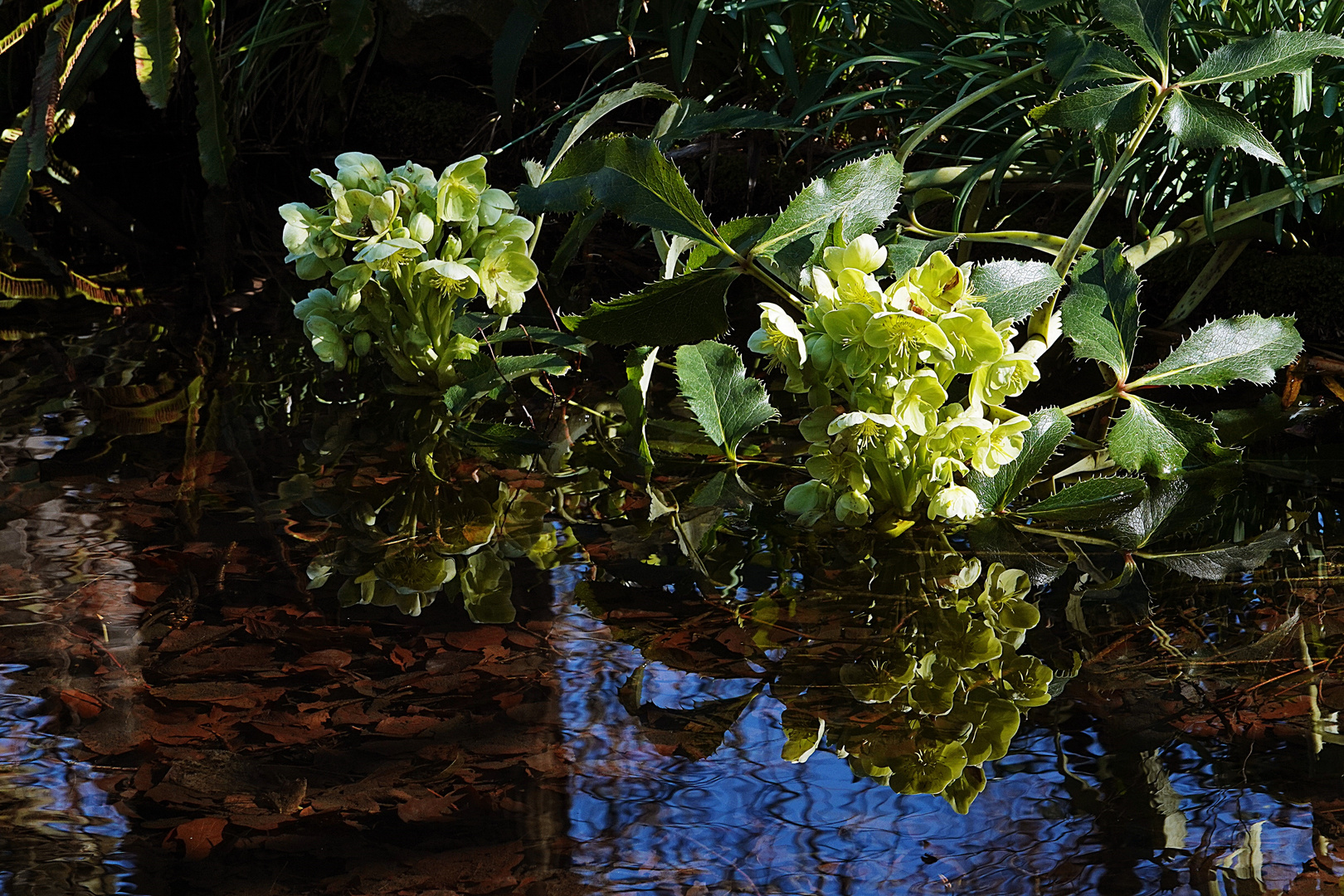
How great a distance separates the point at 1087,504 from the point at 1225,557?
0.51ft

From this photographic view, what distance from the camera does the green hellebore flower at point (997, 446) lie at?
48.8 inches

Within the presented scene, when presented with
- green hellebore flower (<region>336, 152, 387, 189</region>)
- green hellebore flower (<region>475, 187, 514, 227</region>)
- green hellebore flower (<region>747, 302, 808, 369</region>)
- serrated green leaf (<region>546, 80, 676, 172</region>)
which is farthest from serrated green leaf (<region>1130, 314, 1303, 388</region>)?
green hellebore flower (<region>336, 152, 387, 189</region>)

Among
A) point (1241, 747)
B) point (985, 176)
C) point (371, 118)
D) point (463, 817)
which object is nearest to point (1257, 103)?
point (985, 176)

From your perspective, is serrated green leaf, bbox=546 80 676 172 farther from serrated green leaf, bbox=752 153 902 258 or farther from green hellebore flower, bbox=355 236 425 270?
serrated green leaf, bbox=752 153 902 258

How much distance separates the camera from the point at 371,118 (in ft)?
11.0

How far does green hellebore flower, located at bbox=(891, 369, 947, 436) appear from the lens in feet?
3.97

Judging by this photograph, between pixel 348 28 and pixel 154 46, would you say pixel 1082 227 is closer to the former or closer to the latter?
pixel 348 28

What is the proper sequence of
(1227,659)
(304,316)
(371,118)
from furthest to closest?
1. (371,118)
2. (304,316)
3. (1227,659)

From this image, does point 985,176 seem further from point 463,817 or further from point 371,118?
point 371,118

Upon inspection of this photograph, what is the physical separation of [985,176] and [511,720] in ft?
4.13

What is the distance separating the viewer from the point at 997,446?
1.25 m

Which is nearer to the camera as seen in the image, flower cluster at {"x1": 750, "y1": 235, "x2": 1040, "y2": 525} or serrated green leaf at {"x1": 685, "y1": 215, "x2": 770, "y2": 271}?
flower cluster at {"x1": 750, "y1": 235, "x2": 1040, "y2": 525}

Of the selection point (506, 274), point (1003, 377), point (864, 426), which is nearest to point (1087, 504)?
point (1003, 377)

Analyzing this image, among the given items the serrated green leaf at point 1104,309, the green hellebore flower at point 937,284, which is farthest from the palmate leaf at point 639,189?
the serrated green leaf at point 1104,309
